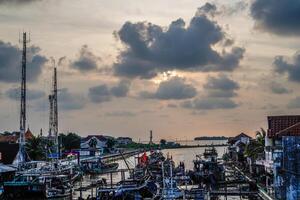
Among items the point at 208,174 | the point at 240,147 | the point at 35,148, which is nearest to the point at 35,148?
the point at 35,148

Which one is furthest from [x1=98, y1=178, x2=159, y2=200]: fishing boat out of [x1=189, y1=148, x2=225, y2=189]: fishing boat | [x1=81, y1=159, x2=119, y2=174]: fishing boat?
[x1=81, y1=159, x2=119, y2=174]: fishing boat

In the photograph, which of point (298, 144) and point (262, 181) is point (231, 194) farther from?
point (298, 144)

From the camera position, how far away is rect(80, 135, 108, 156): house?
164 metres

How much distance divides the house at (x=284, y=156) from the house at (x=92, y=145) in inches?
3816

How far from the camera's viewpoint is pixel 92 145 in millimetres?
181500

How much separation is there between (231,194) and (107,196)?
1528 cm

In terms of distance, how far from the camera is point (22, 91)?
276 feet

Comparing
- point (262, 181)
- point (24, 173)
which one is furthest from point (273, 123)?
point (24, 173)

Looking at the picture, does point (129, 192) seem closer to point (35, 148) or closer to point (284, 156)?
point (284, 156)

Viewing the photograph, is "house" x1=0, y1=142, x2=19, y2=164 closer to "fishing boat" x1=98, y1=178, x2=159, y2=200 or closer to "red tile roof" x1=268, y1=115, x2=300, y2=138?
"fishing boat" x1=98, y1=178, x2=159, y2=200

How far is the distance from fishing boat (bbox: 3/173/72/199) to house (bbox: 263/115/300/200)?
24683mm

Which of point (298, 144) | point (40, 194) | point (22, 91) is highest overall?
point (22, 91)

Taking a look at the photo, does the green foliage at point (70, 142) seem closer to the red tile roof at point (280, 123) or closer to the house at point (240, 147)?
the house at point (240, 147)

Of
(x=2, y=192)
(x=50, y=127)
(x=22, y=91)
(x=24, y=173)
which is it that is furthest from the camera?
(x=50, y=127)
